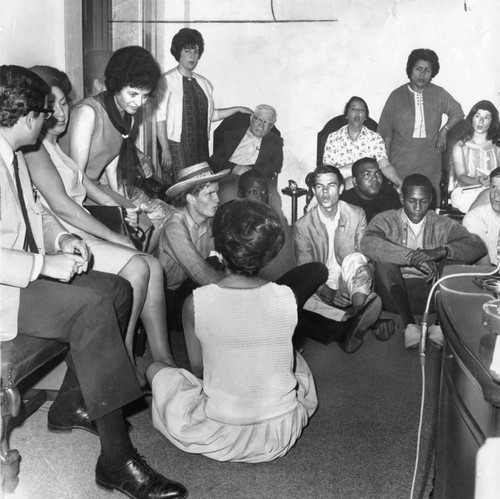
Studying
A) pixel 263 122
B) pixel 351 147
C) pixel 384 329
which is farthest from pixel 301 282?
pixel 263 122

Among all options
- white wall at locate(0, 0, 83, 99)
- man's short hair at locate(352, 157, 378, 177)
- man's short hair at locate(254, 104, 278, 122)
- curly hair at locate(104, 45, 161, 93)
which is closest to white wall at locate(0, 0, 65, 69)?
white wall at locate(0, 0, 83, 99)

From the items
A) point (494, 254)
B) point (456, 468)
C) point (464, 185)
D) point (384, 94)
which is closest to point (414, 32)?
point (384, 94)

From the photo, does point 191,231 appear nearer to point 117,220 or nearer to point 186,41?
point 117,220

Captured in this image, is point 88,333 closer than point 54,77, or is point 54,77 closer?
point 88,333

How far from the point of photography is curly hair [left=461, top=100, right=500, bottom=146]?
3.36 metres

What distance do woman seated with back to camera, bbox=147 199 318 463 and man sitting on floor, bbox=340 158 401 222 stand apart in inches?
42.4

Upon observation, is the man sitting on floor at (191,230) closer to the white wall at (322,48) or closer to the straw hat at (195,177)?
the straw hat at (195,177)

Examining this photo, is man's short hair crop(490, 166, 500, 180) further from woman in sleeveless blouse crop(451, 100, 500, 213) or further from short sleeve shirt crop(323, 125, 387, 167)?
short sleeve shirt crop(323, 125, 387, 167)

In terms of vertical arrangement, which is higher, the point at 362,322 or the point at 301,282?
the point at 301,282

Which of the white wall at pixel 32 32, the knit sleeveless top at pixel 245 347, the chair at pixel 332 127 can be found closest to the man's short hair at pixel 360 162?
the chair at pixel 332 127

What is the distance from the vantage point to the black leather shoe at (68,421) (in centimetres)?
280

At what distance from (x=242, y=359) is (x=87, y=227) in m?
0.98

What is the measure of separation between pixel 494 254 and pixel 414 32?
1.14 m

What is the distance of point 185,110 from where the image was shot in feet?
11.3
